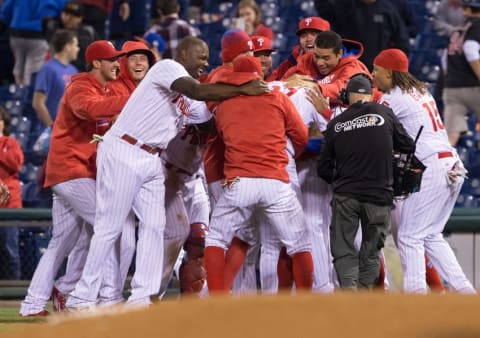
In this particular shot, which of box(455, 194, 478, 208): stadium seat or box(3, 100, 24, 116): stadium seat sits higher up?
box(3, 100, 24, 116): stadium seat

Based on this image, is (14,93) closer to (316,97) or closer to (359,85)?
(316,97)

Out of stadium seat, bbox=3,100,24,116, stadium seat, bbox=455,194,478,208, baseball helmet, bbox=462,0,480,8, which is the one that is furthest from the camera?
stadium seat, bbox=3,100,24,116

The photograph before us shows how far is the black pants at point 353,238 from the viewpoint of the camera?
8.04 meters

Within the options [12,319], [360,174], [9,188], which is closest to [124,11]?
[9,188]

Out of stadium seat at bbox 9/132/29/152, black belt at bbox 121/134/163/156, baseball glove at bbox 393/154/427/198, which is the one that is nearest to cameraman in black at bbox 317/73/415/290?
baseball glove at bbox 393/154/427/198

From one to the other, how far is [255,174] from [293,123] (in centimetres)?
41

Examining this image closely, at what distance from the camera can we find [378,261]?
814 cm

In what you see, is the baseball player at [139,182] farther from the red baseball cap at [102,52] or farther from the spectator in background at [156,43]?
the spectator in background at [156,43]

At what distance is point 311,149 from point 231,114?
31.6 inches

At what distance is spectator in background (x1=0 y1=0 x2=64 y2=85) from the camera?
1348cm

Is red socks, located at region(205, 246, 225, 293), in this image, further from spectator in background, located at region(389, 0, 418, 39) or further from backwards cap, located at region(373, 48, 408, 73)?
spectator in background, located at region(389, 0, 418, 39)

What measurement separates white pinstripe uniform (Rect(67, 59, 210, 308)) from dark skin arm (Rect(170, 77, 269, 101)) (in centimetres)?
25

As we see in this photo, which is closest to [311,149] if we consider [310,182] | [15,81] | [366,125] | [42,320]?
[310,182]

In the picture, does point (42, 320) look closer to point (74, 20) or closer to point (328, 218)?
point (328, 218)
